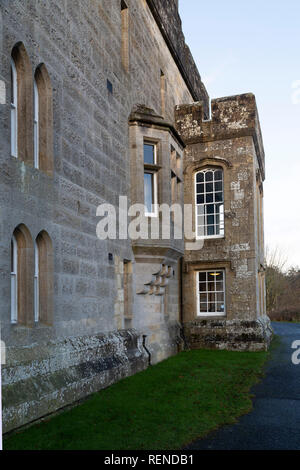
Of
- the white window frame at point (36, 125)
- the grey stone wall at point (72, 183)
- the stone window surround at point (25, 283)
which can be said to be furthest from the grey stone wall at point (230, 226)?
the white window frame at point (36, 125)

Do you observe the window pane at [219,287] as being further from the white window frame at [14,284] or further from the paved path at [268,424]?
the white window frame at [14,284]

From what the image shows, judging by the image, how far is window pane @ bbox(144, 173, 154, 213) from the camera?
453 inches

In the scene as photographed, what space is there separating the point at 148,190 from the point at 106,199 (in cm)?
233

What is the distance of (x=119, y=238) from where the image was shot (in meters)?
10.2

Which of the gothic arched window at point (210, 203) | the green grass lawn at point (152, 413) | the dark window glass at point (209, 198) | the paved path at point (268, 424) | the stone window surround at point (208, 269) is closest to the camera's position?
A: the green grass lawn at point (152, 413)

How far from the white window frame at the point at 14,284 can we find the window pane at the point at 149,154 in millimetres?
A: 5744

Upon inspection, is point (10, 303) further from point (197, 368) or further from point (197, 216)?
point (197, 216)

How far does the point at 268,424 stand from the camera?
6445 millimetres

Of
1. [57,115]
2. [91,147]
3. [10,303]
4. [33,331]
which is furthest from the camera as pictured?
[91,147]

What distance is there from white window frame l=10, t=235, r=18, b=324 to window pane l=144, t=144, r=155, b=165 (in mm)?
5744

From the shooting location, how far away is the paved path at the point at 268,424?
5.49 meters

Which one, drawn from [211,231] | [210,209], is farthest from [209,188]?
[211,231]

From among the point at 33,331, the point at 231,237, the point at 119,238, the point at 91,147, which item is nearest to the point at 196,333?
the point at 231,237

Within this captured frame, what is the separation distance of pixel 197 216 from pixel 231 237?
1346 mm
